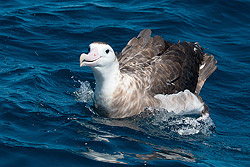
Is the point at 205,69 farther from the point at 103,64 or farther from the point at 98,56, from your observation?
the point at 98,56

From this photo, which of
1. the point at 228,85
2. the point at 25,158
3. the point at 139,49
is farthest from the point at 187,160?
the point at 228,85

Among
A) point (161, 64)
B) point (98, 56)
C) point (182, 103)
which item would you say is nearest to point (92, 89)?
point (161, 64)

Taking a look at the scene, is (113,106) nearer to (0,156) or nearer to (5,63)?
(0,156)

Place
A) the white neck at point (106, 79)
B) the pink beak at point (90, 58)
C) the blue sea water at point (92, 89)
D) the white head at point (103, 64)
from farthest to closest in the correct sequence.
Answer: the white neck at point (106, 79) → the white head at point (103, 64) → the pink beak at point (90, 58) → the blue sea water at point (92, 89)

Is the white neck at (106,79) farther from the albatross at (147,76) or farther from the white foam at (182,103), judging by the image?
the white foam at (182,103)

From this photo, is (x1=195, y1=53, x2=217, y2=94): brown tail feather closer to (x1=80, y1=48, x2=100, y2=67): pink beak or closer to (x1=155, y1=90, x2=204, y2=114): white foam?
(x1=155, y1=90, x2=204, y2=114): white foam

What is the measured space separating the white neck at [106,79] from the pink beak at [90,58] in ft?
0.82

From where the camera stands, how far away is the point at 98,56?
7.49 m

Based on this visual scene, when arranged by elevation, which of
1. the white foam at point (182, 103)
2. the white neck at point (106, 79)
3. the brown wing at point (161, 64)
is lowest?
the white neck at point (106, 79)

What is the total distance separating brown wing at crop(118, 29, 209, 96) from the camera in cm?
888

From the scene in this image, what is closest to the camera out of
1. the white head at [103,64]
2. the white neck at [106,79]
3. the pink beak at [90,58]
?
the pink beak at [90,58]

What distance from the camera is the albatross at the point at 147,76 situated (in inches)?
308

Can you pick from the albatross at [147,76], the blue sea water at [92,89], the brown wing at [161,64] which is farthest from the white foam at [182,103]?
the blue sea water at [92,89]

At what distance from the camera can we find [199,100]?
9562 mm
